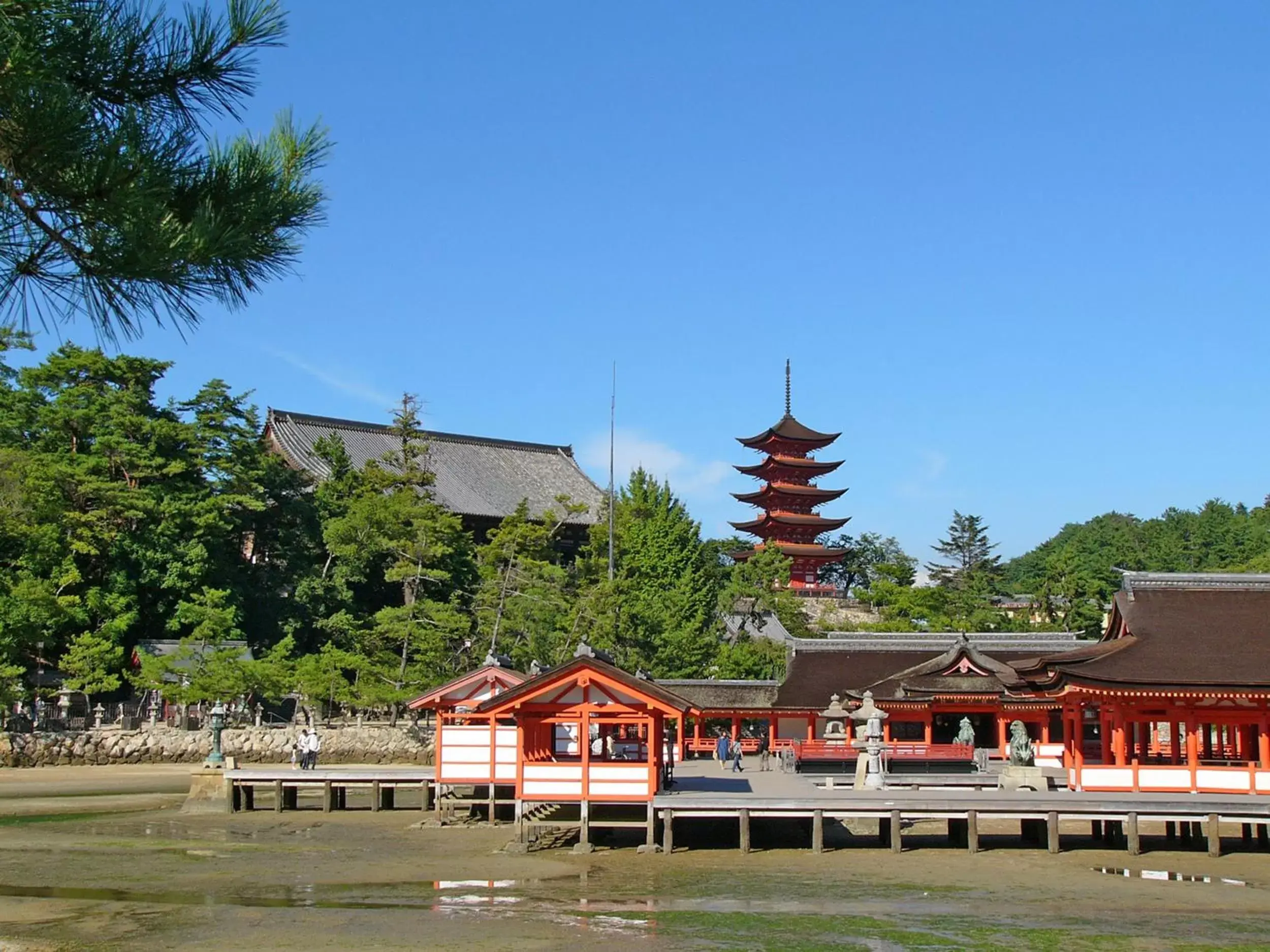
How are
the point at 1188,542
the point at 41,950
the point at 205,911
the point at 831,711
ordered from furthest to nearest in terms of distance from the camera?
the point at 1188,542, the point at 831,711, the point at 205,911, the point at 41,950

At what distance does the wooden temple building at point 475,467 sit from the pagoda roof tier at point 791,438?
1103cm

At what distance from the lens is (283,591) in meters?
49.4

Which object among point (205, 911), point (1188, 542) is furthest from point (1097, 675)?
point (1188, 542)

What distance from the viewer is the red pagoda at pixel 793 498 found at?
7331 cm

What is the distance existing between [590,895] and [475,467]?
161 feet

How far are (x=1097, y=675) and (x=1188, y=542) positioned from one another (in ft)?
234

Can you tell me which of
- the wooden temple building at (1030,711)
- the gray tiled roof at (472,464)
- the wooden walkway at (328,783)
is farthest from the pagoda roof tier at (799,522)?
the wooden walkway at (328,783)

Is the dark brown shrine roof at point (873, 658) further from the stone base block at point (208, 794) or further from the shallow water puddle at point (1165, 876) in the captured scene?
the stone base block at point (208, 794)

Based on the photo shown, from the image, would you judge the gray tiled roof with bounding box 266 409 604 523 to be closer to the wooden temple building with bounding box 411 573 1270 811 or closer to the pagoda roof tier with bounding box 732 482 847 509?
the pagoda roof tier with bounding box 732 482 847 509

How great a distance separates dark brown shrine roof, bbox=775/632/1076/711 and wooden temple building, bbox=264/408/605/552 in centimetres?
1911

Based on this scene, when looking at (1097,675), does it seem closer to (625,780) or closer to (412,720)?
(625,780)

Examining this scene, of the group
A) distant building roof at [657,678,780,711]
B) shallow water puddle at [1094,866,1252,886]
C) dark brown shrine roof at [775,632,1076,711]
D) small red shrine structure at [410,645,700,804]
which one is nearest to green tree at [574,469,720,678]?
distant building roof at [657,678,780,711]

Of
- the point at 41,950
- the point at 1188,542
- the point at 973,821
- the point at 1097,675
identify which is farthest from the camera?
the point at 1188,542

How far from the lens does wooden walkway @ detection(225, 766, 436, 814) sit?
27.7m
